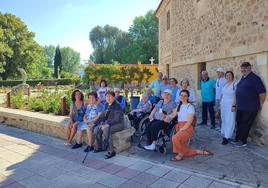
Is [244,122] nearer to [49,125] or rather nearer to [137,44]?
[49,125]

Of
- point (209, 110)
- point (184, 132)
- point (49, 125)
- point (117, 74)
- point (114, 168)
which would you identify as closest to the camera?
point (114, 168)

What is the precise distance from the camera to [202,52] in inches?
357

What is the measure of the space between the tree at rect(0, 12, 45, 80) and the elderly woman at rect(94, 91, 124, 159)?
115 feet

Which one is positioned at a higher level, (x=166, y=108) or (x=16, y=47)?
(x=16, y=47)

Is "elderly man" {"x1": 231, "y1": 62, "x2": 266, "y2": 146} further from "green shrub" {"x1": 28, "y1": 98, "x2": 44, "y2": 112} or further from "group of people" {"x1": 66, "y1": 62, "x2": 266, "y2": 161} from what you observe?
"green shrub" {"x1": 28, "y1": 98, "x2": 44, "y2": 112}

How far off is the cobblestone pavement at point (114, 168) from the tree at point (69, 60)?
256ft

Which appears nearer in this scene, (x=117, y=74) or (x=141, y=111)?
(x=141, y=111)

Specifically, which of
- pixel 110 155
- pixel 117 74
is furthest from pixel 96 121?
pixel 117 74

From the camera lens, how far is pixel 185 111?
16.7ft

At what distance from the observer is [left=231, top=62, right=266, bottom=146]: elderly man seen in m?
5.46

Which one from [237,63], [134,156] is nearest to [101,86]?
[134,156]

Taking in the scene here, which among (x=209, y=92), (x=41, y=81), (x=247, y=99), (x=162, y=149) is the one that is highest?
(x=41, y=81)

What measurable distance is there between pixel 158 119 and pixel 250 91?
199cm

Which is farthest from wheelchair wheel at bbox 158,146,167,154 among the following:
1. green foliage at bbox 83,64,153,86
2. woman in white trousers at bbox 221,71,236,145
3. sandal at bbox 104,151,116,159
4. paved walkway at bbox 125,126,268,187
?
green foliage at bbox 83,64,153,86
